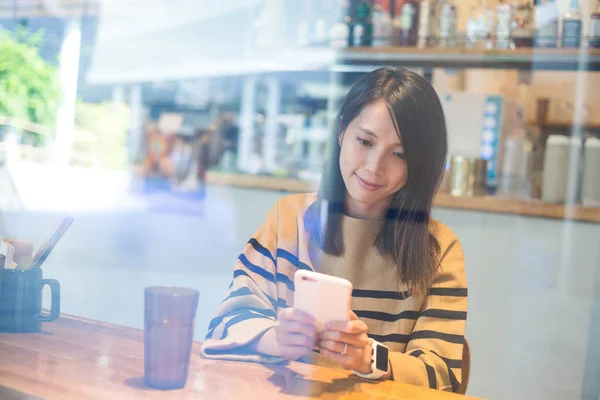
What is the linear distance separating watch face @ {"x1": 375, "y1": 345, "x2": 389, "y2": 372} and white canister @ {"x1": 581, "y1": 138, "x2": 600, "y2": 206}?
4.09ft

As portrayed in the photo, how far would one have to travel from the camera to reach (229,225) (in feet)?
6.79

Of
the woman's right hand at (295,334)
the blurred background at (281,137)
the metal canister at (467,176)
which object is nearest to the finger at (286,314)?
the woman's right hand at (295,334)

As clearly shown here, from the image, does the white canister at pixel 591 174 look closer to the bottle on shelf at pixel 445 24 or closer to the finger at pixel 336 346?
the bottle on shelf at pixel 445 24

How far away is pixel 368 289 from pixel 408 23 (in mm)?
1325

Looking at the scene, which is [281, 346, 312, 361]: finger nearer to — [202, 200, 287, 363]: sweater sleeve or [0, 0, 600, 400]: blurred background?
[202, 200, 287, 363]: sweater sleeve

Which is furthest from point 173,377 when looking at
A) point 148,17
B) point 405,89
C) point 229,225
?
point 229,225

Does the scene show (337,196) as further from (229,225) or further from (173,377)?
(229,225)

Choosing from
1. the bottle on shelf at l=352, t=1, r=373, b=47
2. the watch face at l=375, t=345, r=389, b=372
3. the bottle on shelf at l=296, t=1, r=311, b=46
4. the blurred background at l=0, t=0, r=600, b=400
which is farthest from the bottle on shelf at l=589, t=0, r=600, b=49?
the watch face at l=375, t=345, r=389, b=372

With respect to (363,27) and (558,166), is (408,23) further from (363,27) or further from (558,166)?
(558,166)

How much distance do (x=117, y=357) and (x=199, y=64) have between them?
1.09 m

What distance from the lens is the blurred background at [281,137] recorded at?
1.50 meters

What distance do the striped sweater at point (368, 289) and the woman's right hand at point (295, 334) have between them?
137mm

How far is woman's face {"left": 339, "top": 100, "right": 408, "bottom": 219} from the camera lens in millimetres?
1033

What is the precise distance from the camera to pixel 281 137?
2.18 meters
